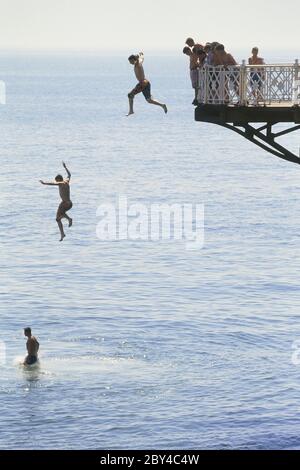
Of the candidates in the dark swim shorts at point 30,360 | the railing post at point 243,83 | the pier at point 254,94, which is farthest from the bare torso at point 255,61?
the dark swim shorts at point 30,360

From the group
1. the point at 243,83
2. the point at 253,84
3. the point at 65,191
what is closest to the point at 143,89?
the point at 243,83

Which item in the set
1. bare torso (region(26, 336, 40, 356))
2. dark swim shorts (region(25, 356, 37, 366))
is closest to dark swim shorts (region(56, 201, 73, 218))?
bare torso (region(26, 336, 40, 356))

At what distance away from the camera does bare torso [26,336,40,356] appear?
7023 centimetres

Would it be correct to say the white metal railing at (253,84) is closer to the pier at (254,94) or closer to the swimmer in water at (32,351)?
the pier at (254,94)

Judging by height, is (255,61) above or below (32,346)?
above

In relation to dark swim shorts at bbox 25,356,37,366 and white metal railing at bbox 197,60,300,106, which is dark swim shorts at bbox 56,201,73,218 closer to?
white metal railing at bbox 197,60,300,106

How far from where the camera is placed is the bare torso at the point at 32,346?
70231 mm

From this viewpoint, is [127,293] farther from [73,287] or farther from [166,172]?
[166,172]

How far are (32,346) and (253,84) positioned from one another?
1401 inches

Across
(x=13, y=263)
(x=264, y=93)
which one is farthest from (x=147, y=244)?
(x=264, y=93)

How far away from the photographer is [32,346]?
236ft

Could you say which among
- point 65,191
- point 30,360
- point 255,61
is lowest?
point 30,360

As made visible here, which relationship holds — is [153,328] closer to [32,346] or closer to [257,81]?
[32,346]

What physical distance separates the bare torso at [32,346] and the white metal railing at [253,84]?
32.6 metres
